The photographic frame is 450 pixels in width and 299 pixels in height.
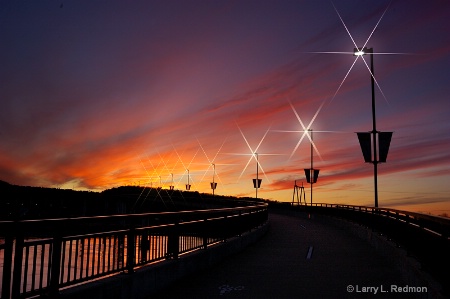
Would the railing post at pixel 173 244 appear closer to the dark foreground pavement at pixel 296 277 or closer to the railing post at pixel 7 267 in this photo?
the dark foreground pavement at pixel 296 277

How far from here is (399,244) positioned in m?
15.3

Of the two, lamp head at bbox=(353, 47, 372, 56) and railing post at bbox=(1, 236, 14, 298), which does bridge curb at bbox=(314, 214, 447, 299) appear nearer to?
railing post at bbox=(1, 236, 14, 298)

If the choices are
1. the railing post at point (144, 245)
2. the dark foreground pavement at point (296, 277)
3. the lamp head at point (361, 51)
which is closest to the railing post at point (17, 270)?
the dark foreground pavement at point (296, 277)

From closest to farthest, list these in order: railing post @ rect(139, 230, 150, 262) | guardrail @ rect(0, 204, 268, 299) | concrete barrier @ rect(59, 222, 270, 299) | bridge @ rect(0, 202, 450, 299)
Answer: guardrail @ rect(0, 204, 268, 299), bridge @ rect(0, 202, 450, 299), concrete barrier @ rect(59, 222, 270, 299), railing post @ rect(139, 230, 150, 262)

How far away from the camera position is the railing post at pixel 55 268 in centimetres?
724

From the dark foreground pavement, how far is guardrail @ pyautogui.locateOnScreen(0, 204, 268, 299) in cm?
92

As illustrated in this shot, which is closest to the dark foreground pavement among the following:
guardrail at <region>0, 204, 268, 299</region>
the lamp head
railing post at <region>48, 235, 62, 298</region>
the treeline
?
guardrail at <region>0, 204, 268, 299</region>

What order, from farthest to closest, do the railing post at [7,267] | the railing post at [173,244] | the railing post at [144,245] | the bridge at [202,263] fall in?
the railing post at [173,244] → the railing post at [144,245] → the bridge at [202,263] → the railing post at [7,267]

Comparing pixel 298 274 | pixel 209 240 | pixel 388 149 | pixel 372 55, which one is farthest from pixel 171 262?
pixel 372 55

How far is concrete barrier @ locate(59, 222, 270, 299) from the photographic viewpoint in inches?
310

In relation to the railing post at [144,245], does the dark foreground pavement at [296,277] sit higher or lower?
lower

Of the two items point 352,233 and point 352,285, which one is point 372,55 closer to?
point 352,233

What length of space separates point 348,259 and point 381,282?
193 inches

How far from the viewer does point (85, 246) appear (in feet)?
31.3
